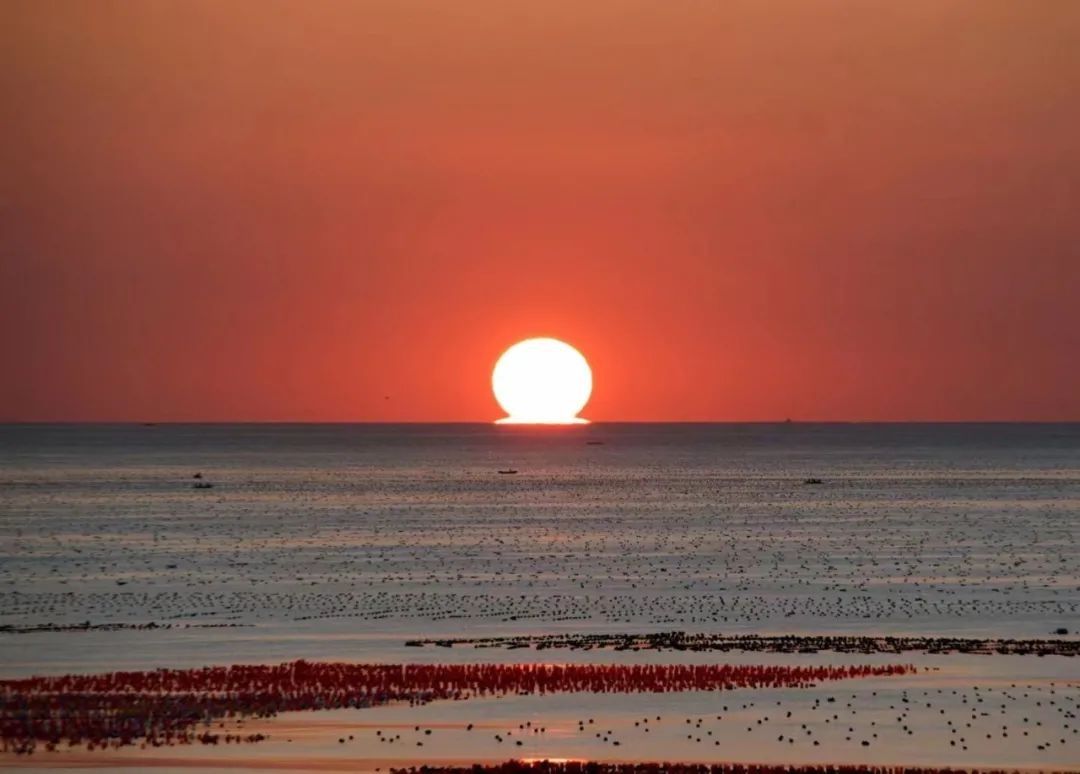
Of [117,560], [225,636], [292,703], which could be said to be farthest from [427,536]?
[292,703]

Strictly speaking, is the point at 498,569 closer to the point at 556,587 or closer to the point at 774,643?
the point at 556,587

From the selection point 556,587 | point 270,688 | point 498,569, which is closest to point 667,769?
point 270,688

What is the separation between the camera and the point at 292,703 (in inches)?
1433

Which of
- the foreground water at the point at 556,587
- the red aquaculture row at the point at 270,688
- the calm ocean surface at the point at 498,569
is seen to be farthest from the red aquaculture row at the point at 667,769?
the calm ocean surface at the point at 498,569

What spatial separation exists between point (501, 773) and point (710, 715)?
282 inches

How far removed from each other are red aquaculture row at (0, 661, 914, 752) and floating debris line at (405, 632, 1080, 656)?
12.7 ft

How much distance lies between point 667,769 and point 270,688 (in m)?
12.0

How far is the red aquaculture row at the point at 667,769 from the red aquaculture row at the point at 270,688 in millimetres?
5669

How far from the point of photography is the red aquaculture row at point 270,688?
3341 centimetres

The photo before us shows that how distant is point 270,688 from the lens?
38.5 meters

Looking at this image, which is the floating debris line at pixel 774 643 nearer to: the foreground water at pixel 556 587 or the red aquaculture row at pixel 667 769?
the foreground water at pixel 556 587

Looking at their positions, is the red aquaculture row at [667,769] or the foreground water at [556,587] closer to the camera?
the red aquaculture row at [667,769]

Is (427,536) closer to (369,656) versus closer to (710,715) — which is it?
(369,656)

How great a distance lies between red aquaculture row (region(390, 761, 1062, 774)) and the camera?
97.1 feet
